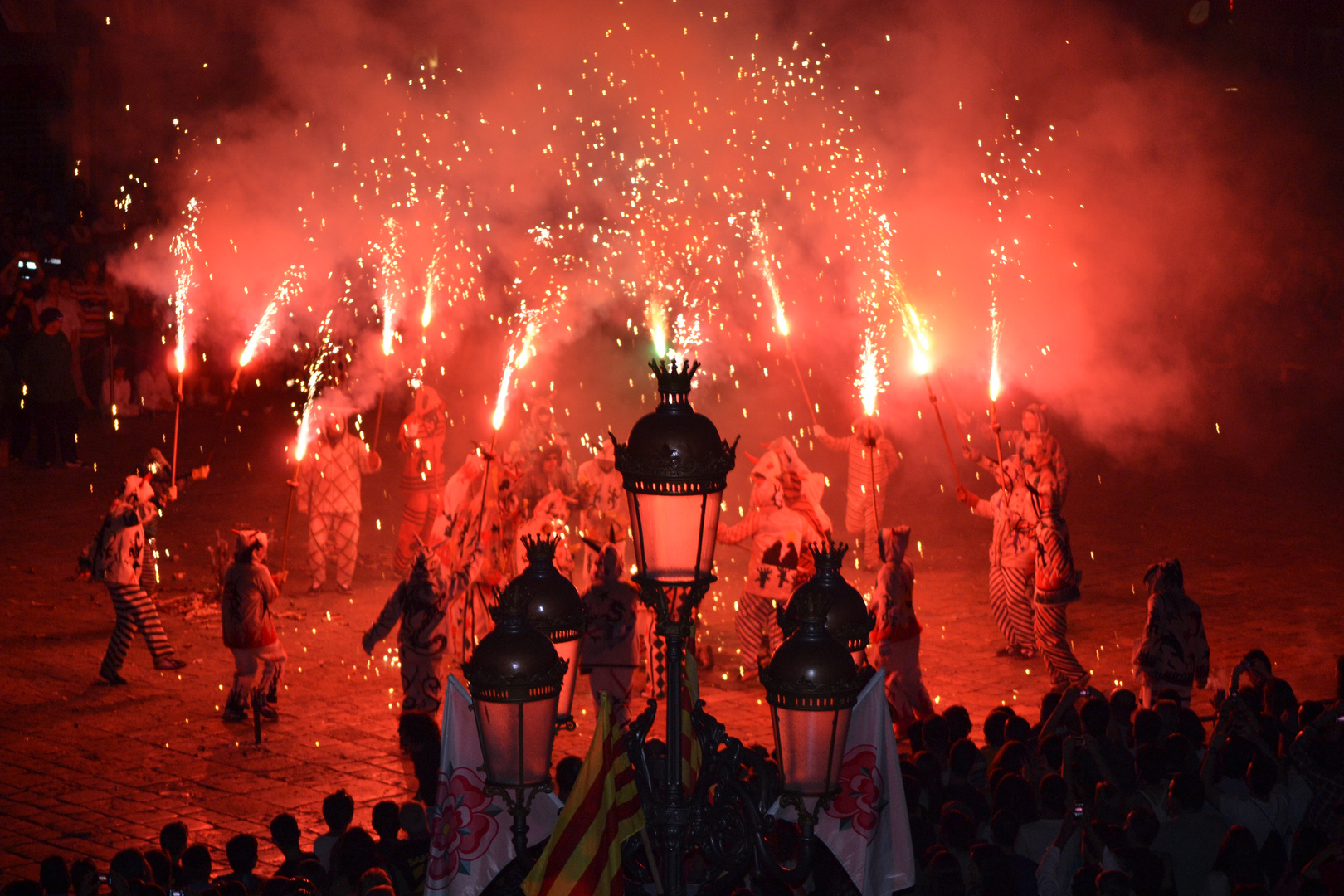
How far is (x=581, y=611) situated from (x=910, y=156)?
14.5m

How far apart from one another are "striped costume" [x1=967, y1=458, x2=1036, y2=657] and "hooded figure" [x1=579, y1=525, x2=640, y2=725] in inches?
123

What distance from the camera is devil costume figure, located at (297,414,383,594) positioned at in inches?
523

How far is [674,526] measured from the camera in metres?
4.12

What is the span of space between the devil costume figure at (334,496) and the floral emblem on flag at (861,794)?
9.18 metres

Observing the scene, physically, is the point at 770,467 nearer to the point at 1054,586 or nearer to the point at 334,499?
the point at 1054,586

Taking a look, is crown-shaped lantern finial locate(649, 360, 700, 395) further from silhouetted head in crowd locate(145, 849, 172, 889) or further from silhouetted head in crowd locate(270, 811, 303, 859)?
silhouetted head in crowd locate(145, 849, 172, 889)

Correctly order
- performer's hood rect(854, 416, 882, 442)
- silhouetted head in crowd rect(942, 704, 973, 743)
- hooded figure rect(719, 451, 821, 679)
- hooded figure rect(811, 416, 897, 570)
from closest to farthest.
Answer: silhouetted head in crowd rect(942, 704, 973, 743)
hooded figure rect(719, 451, 821, 679)
performer's hood rect(854, 416, 882, 442)
hooded figure rect(811, 416, 897, 570)

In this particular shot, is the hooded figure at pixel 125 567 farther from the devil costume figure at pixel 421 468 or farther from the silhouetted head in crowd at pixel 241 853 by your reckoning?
the silhouetted head in crowd at pixel 241 853

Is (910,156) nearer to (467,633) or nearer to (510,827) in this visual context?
(467,633)

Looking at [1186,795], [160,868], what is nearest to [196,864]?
[160,868]

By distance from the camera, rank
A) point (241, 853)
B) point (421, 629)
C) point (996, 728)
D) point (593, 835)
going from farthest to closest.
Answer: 1. point (421, 629)
2. point (996, 728)
3. point (241, 853)
4. point (593, 835)

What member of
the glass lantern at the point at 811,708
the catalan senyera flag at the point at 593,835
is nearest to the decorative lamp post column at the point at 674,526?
the catalan senyera flag at the point at 593,835

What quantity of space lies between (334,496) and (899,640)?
621 cm

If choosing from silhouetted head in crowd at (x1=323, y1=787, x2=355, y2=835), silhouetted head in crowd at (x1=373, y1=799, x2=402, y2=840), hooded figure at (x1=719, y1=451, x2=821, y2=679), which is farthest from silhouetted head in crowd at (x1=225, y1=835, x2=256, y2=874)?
hooded figure at (x1=719, y1=451, x2=821, y2=679)
